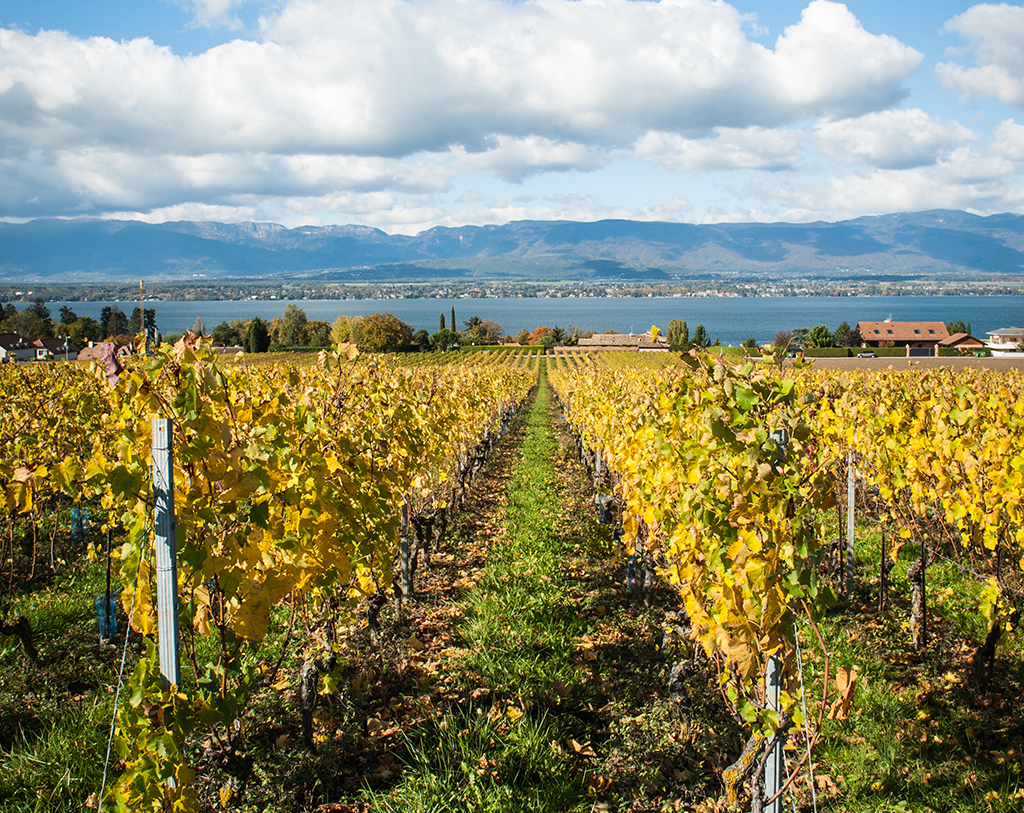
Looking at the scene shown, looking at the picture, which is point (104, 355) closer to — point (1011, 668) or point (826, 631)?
point (826, 631)

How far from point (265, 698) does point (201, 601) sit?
173cm

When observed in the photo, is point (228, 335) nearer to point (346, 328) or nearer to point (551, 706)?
point (346, 328)

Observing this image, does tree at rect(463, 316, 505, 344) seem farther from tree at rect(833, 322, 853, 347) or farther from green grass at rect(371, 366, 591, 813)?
green grass at rect(371, 366, 591, 813)

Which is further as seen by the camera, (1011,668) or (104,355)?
(1011,668)

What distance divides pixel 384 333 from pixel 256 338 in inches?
696

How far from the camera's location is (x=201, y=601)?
2955 mm

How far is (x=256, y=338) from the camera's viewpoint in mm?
85688

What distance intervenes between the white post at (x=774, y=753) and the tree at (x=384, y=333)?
7973cm

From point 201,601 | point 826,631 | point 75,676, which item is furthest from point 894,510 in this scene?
point 75,676

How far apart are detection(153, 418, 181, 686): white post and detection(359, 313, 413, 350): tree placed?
7948 centimetres

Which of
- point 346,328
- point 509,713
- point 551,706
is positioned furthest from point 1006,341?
point 509,713

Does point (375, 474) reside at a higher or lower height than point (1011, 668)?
higher

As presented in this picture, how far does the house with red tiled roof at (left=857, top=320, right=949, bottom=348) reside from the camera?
84562 millimetres

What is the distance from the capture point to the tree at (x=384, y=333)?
8256 cm
